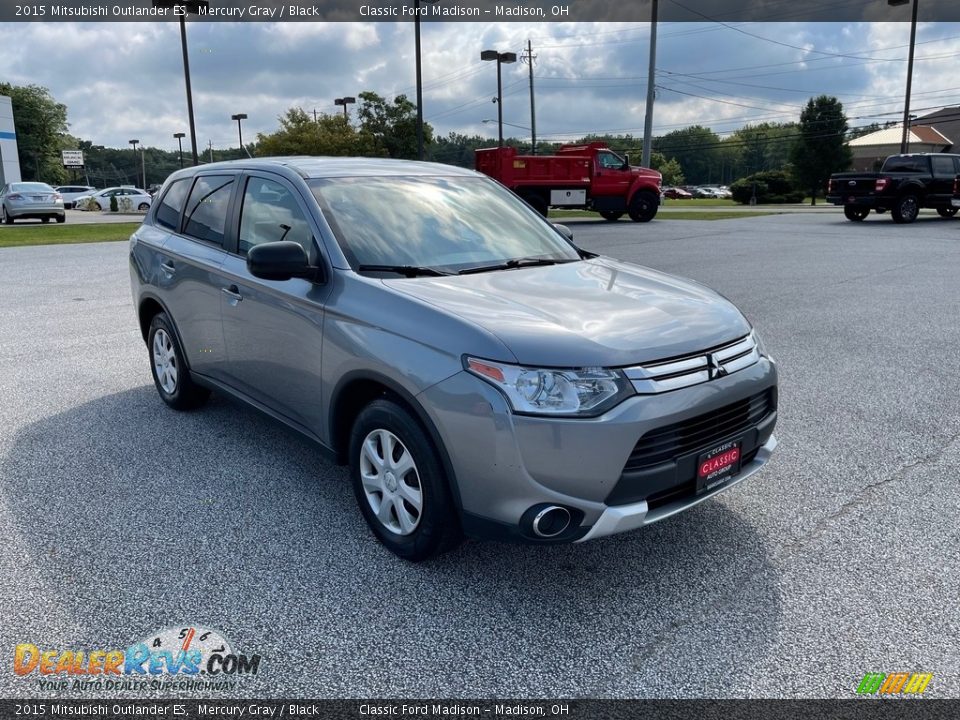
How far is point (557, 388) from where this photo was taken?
2.84m

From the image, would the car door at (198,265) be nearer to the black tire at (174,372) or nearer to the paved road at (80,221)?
the black tire at (174,372)

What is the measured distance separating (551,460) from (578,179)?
2398 centimetres

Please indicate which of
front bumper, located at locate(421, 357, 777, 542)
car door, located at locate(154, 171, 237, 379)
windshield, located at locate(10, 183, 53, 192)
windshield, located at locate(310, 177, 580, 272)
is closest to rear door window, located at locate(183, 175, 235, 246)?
car door, located at locate(154, 171, 237, 379)

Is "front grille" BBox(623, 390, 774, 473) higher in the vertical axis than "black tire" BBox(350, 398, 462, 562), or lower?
higher

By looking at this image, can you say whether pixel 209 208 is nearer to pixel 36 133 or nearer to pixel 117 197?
pixel 117 197

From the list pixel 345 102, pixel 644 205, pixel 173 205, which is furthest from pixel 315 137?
pixel 173 205

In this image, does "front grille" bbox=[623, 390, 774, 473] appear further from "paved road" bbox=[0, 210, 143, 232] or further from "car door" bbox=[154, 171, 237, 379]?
"paved road" bbox=[0, 210, 143, 232]

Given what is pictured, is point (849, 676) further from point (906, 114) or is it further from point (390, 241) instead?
point (906, 114)

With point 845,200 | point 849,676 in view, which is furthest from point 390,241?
point 845,200

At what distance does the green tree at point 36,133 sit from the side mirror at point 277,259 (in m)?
96.1

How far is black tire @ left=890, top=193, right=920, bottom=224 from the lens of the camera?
23.5m

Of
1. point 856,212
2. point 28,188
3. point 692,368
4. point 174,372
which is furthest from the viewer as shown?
point 28,188

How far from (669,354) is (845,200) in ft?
81.6

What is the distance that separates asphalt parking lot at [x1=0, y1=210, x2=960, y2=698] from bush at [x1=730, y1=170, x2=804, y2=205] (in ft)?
172
